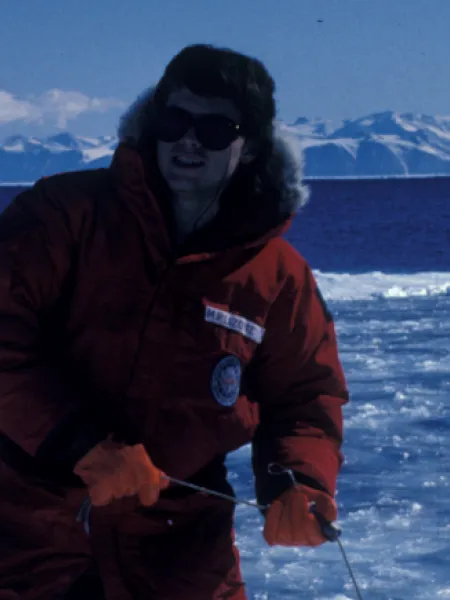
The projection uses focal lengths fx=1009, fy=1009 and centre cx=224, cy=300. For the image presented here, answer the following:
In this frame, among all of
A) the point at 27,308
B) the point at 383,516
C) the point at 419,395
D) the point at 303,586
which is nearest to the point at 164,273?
the point at 27,308

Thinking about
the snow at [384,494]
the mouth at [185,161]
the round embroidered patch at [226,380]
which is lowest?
the snow at [384,494]

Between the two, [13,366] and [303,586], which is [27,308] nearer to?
[13,366]

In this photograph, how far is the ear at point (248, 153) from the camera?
191 cm

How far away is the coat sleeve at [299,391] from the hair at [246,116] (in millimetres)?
151

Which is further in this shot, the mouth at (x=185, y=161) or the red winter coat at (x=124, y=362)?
the mouth at (x=185, y=161)

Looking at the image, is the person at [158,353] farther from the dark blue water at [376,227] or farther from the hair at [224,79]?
the dark blue water at [376,227]

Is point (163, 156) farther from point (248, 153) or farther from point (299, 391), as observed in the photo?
point (299, 391)

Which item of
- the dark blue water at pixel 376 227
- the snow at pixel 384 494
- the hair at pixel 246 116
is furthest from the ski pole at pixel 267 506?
the dark blue water at pixel 376 227

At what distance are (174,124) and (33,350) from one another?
461 mm

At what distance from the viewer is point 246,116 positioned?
185 centimetres

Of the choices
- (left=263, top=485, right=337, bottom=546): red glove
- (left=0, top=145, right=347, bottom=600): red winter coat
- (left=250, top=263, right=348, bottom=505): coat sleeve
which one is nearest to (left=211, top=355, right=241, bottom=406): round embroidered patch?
(left=0, top=145, right=347, bottom=600): red winter coat

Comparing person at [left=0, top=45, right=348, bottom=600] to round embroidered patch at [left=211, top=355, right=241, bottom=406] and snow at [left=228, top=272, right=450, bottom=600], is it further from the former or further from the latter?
snow at [left=228, top=272, right=450, bottom=600]

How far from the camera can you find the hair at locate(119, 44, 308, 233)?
70.2 inches

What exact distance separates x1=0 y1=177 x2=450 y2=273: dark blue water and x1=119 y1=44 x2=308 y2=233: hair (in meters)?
14.8
